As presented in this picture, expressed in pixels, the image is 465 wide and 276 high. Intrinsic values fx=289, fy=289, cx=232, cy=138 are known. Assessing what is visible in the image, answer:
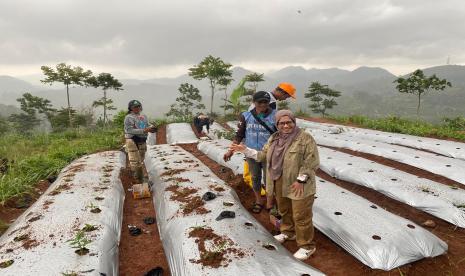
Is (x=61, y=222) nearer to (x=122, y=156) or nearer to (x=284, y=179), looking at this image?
(x=284, y=179)

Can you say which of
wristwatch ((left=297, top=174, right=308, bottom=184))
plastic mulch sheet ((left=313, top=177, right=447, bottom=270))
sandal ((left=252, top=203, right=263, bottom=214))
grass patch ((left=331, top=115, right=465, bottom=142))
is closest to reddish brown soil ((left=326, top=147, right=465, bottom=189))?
plastic mulch sheet ((left=313, top=177, right=447, bottom=270))

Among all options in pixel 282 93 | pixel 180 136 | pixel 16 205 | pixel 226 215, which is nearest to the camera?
pixel 226 215

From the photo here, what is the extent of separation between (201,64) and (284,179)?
26.4m

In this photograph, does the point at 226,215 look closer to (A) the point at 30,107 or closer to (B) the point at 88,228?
(B) the point at 88,228

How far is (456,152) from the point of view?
25.6 feet

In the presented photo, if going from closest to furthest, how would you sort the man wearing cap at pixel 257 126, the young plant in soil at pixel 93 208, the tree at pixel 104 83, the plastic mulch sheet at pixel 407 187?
the man wearing cap at pixel 257 126
the young plant in soil at pixel 93 208
the plastic mulch sheet at pixel 407 187
the tree at pixel 104 83

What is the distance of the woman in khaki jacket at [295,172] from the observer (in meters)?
3.16

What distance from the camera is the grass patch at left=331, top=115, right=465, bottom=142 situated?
1192 cm

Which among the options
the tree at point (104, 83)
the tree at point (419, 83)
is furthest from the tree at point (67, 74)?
the tree at point (419, 83)

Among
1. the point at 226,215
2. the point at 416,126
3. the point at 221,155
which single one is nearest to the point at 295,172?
the point at 226,215

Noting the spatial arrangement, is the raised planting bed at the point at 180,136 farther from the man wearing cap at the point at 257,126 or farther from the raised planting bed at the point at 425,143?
the man wearing cap at the point at 257,126

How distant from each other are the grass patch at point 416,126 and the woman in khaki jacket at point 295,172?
35.1ft

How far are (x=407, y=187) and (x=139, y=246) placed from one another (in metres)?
4.44

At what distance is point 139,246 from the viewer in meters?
4.00
